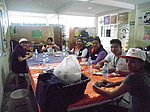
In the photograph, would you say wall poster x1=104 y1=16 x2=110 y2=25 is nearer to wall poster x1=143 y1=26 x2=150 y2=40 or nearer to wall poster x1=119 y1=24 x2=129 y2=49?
wall poster x1=119 y1=24 x2=129 y2=49

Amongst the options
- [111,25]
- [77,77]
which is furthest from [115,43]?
[111,25]

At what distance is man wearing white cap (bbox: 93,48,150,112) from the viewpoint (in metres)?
0.95

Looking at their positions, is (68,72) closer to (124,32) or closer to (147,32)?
(147,32)

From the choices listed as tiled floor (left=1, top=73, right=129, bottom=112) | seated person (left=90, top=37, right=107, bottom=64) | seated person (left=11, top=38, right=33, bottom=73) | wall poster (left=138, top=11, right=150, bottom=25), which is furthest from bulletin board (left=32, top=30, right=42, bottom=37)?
wall poster (left=138, top=11, right=150, bottom=25)

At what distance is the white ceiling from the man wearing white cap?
11.5ft

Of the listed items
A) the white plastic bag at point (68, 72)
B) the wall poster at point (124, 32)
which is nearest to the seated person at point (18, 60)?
the white plastic bag at point (68, 72)

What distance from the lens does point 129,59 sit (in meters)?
1.06

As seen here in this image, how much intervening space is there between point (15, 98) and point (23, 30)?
12.9 feet

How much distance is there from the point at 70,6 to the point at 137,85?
16.1 feet

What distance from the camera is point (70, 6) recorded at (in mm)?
5168

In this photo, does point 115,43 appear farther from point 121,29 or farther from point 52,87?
point 121,29

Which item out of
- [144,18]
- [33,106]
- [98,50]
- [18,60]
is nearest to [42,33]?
[18,60]

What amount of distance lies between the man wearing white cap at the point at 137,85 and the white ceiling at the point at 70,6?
3.51m

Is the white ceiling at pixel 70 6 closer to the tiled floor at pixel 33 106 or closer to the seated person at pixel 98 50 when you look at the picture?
the seated person at pixel 98 50
